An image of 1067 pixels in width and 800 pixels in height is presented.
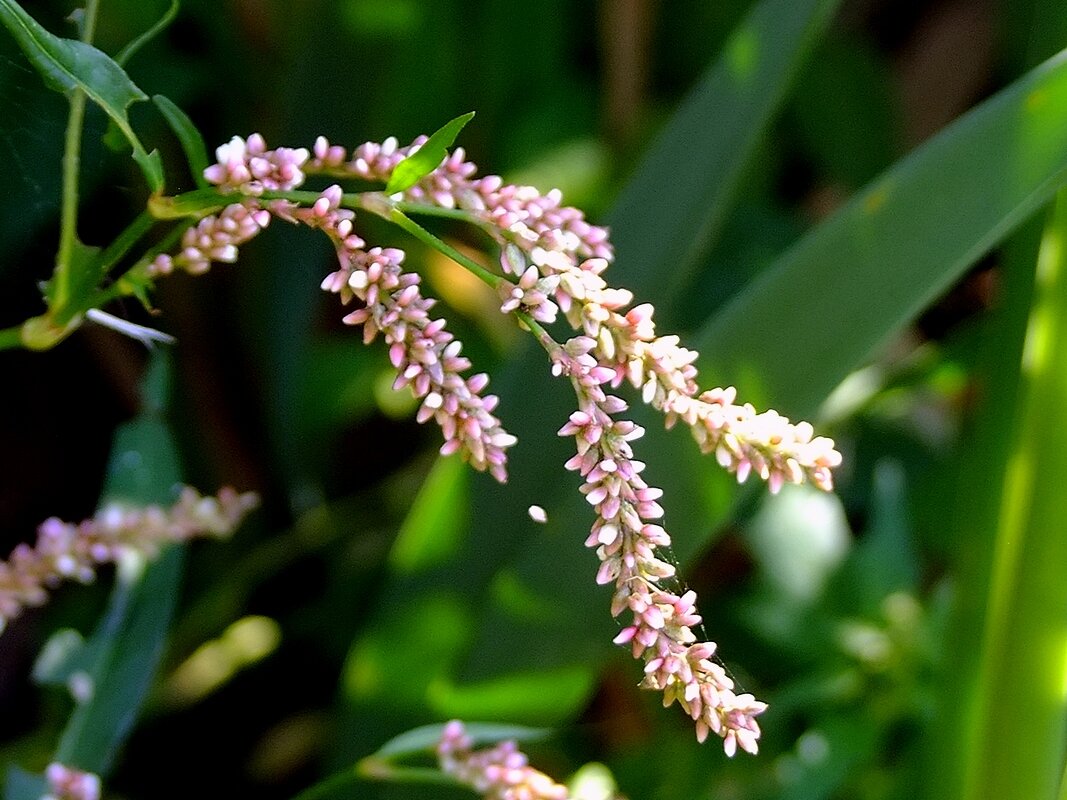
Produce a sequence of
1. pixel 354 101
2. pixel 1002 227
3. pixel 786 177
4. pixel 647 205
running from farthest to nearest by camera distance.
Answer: pixel 786 177, pixel 354 101, pixel 647 205, pixel 1002 227

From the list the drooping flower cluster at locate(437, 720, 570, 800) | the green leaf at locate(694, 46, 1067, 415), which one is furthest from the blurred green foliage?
the drooping flower cluster at locate(437, 720, 570, 800)

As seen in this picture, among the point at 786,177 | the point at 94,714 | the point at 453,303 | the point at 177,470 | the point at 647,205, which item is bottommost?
the point at 94,714

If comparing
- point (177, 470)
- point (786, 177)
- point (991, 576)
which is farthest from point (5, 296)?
point (786, 177)

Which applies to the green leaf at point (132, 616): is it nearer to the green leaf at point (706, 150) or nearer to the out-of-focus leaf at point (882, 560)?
the green leaf at point (706, 150)

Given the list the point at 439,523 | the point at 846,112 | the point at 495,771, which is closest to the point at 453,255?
the point at 495,771

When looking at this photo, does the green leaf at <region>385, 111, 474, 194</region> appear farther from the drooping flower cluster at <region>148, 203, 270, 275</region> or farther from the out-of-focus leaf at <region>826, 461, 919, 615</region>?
the out-of-focus leaf at <region>826, 461, 919, 615</region>

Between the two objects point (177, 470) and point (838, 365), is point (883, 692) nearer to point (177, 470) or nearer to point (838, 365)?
point (838, 365)
